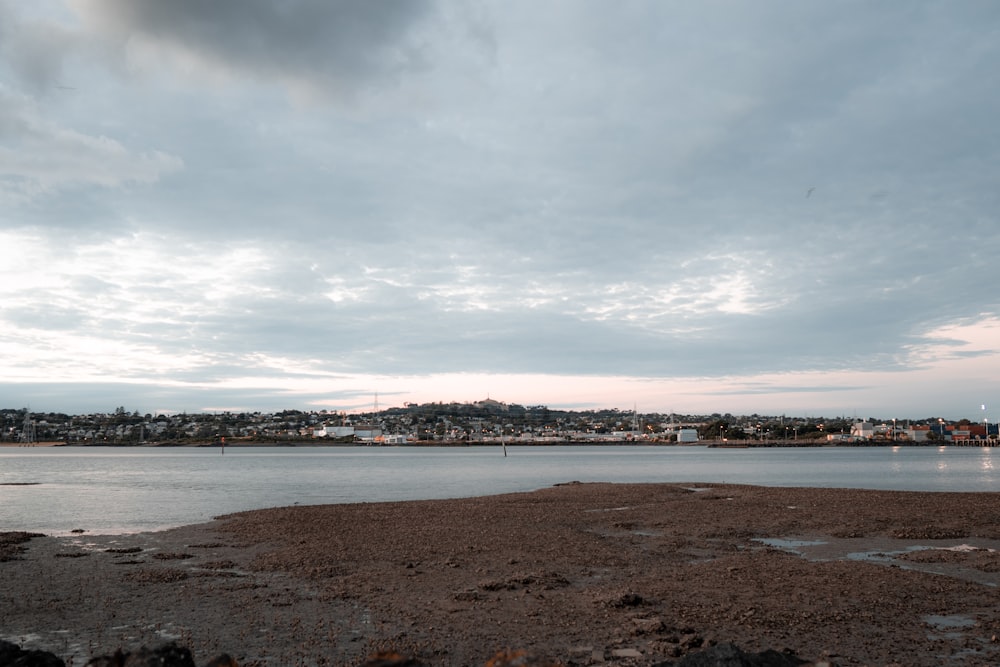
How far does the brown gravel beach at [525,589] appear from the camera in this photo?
1107 cm

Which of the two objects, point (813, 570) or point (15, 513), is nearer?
point (813, 570)

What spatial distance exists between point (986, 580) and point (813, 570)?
11.4 ft

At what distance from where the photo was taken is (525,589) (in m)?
14.8

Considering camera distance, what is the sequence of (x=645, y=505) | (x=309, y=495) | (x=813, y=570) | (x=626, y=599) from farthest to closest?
(x=309, y=495) → (x=645, y=505) → (x=813, y=570) → (x=626, y=599)

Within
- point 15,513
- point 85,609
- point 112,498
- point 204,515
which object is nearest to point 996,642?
point 85,609

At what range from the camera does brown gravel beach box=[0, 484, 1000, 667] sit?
1107 centimetres

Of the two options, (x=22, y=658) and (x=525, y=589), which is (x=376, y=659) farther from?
(x=525, y=589)

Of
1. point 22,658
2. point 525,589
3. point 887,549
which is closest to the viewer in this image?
point 22,658

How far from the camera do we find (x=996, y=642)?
35.9 feet

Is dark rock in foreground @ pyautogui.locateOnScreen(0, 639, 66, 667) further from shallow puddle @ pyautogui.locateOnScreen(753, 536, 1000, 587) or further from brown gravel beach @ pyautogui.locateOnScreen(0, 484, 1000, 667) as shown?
shallow puddle @ pyautogui.locateOnScreen(753, 536, 1000, 587)

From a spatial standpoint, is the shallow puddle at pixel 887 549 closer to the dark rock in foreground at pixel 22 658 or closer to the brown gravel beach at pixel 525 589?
the brown gravel beach at pixel 525 589

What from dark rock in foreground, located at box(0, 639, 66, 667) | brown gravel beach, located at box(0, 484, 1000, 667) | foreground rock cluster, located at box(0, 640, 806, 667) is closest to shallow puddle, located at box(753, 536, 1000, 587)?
brown gravel beach, located at box(0, 484, 1000, 667)

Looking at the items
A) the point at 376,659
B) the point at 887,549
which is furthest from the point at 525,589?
the point at 887,549

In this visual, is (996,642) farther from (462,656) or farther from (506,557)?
(506,557)
